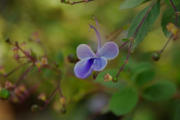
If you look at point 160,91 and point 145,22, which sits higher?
point 145,22

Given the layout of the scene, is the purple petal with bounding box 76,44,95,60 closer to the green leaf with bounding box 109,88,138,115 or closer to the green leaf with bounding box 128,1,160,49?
the green leaf with bounding box 128,1,160,49

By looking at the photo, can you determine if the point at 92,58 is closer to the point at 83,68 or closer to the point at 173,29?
the point at 83,68

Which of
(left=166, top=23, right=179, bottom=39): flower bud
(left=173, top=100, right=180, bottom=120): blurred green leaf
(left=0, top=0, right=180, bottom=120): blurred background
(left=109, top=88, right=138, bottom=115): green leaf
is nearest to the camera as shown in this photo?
(left=166, top=23, right=179, bottom=39): flower bud

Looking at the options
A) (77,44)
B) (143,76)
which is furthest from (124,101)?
(77,44)

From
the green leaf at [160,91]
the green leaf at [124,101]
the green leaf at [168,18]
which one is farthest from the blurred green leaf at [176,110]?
the green leaf at [168,18]

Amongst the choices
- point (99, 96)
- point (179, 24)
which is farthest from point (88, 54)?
point (99, 96)

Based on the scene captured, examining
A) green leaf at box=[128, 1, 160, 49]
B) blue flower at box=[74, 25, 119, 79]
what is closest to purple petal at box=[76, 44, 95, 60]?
blue flower at box=[74, 25, 119, 79]

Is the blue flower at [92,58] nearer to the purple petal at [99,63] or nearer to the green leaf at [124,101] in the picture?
the purple petal at [99,63]
